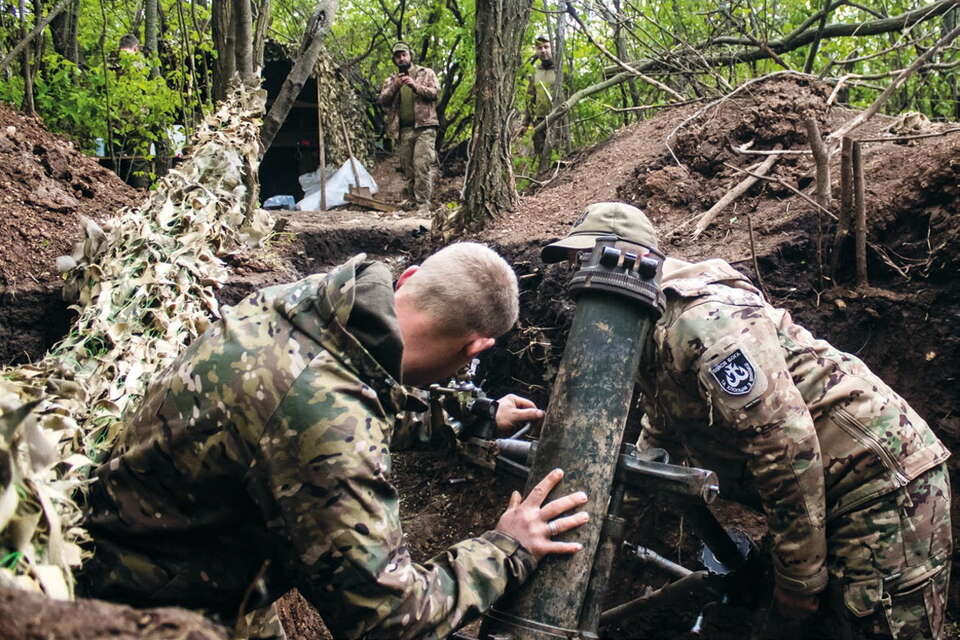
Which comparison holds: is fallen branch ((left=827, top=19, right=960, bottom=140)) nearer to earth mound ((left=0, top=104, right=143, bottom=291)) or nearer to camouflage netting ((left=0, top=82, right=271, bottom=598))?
camouflage netting ((left=0, top=82, right=271, bottom=598))

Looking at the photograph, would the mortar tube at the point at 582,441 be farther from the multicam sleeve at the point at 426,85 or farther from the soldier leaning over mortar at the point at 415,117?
the multicam sleeve at the point at 426,85

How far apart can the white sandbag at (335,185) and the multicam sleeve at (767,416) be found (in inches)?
399

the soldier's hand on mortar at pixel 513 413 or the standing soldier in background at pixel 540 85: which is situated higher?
the standing soldier in background at pixel 540 85

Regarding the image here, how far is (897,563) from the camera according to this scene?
2453 mm

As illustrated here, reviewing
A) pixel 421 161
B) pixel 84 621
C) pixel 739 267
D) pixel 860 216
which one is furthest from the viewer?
pixel 421 161

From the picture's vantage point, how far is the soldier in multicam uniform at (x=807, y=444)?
2.31 metres

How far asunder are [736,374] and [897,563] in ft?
2.76

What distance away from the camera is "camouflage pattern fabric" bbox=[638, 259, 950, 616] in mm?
2301

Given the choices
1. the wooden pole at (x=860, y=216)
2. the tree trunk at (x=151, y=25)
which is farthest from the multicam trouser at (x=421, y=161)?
the wooden pole at (x=860, y=216)

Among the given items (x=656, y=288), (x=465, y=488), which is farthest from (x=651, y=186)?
(x=656, y=288)

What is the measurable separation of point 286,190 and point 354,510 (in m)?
14.7

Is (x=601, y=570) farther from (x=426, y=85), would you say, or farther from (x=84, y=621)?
(x=426, y=85)

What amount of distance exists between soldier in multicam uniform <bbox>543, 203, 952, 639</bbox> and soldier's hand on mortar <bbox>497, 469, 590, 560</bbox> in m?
0.59

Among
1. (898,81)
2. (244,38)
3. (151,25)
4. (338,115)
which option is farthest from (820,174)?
(338,115)
